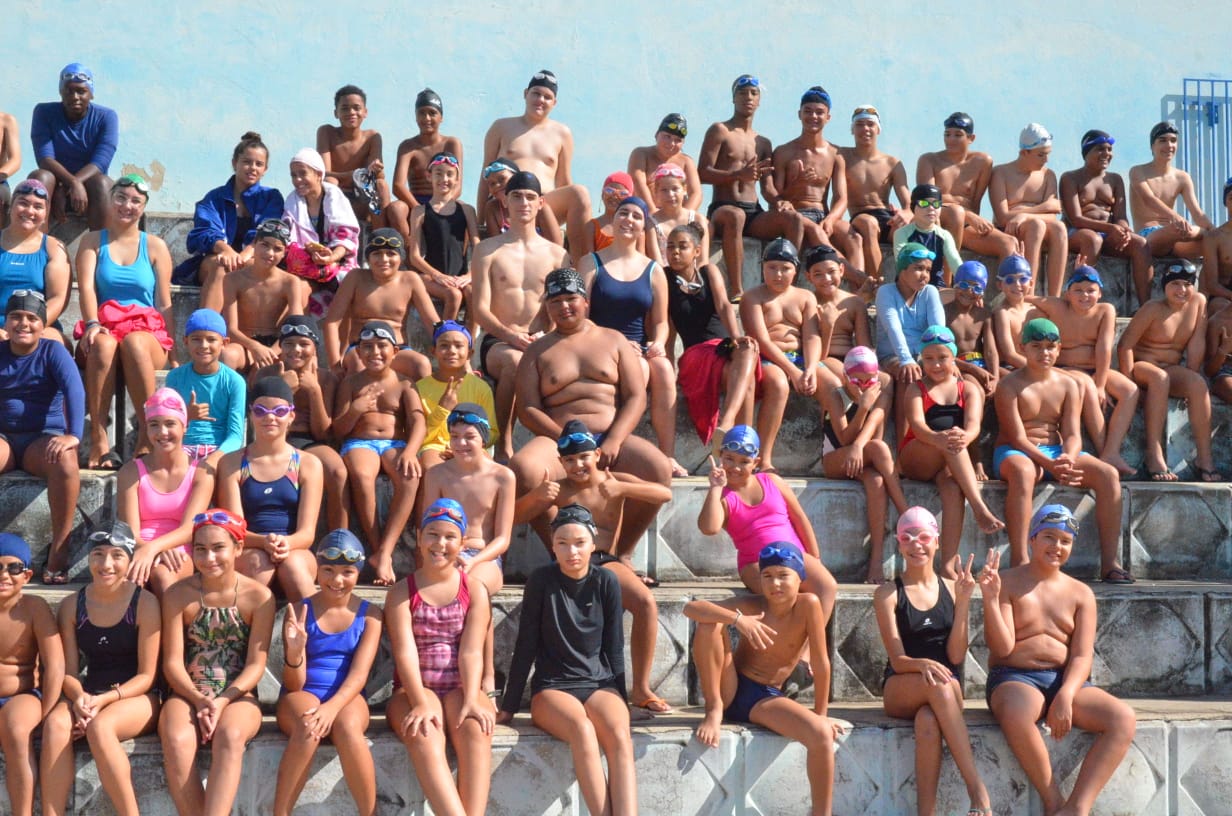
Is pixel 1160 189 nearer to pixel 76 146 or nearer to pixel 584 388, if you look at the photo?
pixel 584 388

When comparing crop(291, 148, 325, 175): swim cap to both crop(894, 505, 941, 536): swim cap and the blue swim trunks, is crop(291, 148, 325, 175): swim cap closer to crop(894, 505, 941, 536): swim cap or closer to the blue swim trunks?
the blue swim trunks

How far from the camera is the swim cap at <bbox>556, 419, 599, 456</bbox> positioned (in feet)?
24.3

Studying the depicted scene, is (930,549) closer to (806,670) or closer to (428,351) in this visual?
(806,670)

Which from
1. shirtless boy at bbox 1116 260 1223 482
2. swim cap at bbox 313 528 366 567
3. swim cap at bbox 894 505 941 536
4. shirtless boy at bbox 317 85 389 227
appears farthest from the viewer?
shirtless boy at bbox 317 85 389 227

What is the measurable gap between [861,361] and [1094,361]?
169cm

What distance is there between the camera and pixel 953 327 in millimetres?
9516

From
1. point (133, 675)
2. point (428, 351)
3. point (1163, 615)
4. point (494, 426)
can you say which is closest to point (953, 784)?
point (1163, 615)

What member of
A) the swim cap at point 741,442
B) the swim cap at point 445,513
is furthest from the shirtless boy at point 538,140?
the swim cap at point 445,513

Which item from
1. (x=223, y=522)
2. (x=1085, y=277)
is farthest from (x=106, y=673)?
(x=1085, y=277)

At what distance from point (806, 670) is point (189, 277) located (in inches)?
190

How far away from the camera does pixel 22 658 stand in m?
6.52

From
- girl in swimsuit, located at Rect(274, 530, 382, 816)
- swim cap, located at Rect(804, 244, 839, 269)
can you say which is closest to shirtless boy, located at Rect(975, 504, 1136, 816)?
swim cap, located at Rect(804, 244, 839, 269)

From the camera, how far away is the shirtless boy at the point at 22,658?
6289 mm

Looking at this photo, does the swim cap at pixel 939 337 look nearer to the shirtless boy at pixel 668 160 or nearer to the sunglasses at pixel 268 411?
the shirtless boy at pixel 668 160
